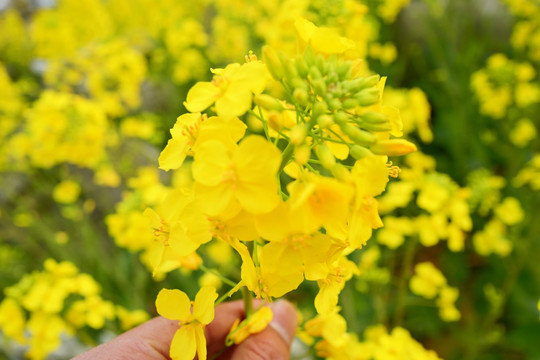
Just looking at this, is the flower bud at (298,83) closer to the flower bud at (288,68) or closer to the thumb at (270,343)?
the flower bud at (288,68)

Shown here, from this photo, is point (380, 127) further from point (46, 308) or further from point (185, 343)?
point (46, 308)

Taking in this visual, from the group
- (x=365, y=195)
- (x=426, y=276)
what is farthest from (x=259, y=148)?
(x=426, y=276)

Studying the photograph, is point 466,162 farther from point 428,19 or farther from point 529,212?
point 428,19

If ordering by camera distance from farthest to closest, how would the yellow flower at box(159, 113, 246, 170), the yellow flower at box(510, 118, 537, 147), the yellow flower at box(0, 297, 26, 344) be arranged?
the yellow flower at box(510, 118, 537, 147), the yellow flower at box(0, 297, 26, 344), the yellow flower at box(159, 113, 246, 170)

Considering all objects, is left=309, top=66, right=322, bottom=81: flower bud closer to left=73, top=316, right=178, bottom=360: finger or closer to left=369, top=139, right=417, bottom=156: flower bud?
left=369, top=139, right=417, bottom=156: flower bud

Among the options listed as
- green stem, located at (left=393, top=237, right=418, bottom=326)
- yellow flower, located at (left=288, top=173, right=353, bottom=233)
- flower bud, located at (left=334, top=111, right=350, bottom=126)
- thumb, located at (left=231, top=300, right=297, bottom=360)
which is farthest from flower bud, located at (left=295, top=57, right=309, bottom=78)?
green stem, located at (left=393, top=237, right=418, bottom=326)

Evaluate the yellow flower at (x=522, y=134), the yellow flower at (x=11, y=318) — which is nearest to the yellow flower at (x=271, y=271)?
the yellow flower at (x=11, y=318)

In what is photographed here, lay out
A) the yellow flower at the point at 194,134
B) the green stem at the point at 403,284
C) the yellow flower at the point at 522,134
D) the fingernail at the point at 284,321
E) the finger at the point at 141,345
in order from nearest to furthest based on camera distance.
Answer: the yellow flower at the point at 194,134
the finger at the point at 141,345
the fingernail at the point at 284,321
the green stem at the point at 403,284
the yellow flower at the point at 522,134
